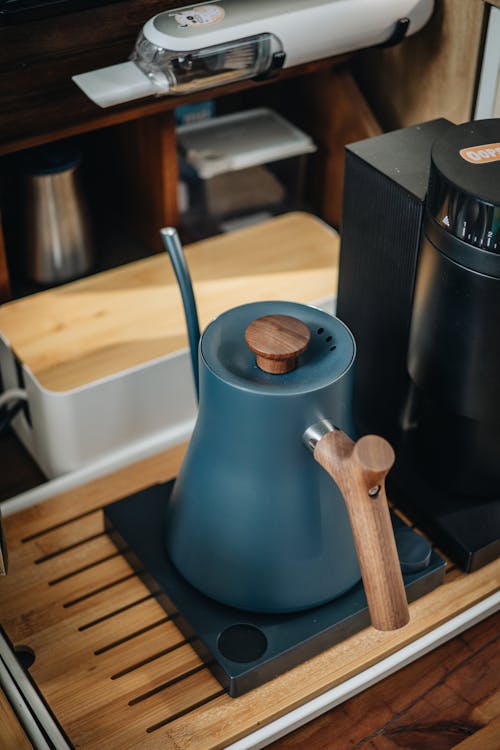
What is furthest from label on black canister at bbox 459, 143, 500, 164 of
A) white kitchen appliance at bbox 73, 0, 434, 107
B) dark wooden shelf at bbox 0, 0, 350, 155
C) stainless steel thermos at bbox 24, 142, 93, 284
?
stainless steel thermos at bbox 24, 142, 93, 284

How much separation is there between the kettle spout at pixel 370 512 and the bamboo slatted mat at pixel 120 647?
0.15 m

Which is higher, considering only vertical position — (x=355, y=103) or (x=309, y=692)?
(x=355, y=103)

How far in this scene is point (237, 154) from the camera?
118 cm

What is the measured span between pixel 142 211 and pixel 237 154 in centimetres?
14

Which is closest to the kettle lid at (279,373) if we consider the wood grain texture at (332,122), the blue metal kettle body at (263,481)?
the blue metal kettle body at (263,481)

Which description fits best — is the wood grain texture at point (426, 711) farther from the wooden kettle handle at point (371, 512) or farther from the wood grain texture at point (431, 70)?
the wood grain texture at point (431, 70)

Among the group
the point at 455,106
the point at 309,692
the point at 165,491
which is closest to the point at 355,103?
the point at 455,106

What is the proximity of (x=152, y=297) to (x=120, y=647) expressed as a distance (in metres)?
0.42

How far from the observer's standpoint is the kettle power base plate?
797 mm

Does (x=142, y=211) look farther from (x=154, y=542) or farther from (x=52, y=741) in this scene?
(x=52, y=741)

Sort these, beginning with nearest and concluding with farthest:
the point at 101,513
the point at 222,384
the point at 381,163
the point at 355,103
Result: 1. the point at 222,384
2. the point at 381,163
3. the point at 101,513
4. the point at 355,103

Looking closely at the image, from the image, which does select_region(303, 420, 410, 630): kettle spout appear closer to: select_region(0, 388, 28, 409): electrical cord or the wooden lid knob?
the wooden lid knob

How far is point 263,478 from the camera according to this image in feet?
2.47

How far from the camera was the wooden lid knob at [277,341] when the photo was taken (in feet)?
2.33
